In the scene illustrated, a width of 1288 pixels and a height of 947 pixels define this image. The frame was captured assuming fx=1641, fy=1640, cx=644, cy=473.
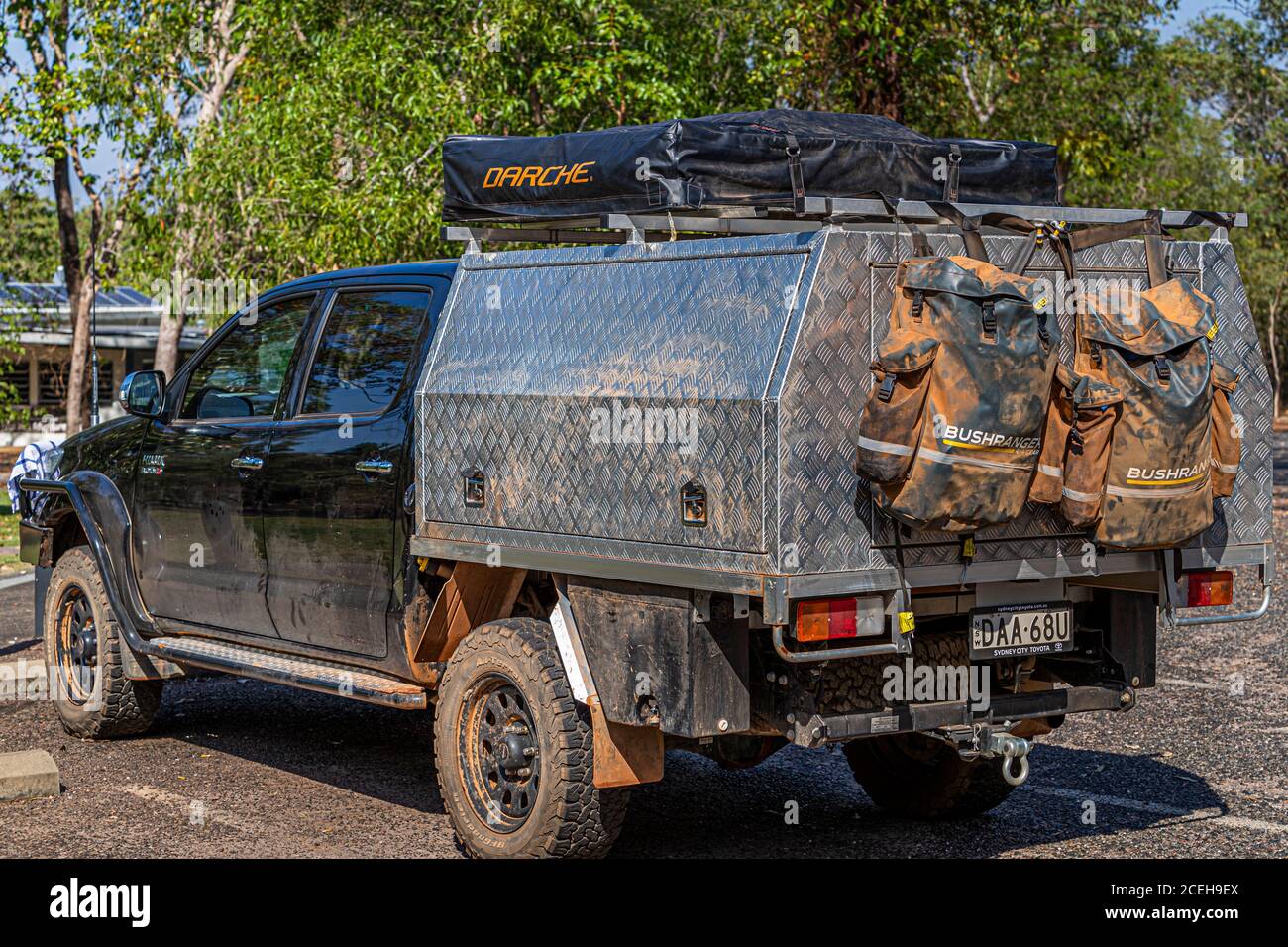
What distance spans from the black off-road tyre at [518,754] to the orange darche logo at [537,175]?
1625 mm

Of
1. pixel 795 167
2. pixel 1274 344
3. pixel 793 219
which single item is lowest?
pixel 793 219

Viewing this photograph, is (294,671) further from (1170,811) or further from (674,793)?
(1170,811)

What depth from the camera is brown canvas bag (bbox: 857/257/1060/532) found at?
4.79 m

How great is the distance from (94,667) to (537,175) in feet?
12.4

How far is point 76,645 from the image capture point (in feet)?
27.6

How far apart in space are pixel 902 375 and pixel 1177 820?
284cm

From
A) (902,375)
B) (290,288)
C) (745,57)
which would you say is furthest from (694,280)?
(745,57)

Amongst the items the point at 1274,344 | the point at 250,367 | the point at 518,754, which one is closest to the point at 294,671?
the point at 518,754

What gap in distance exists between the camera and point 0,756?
7.19m

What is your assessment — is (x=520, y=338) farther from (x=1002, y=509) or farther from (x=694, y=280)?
(x=1002, y=509)

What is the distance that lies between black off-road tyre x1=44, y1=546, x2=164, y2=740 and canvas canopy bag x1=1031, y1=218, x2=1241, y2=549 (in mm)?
4919

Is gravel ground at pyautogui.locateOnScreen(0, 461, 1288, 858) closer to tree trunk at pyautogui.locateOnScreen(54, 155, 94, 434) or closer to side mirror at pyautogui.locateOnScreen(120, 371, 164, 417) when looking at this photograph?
side mirror at pyautogui.locateOnScreen(120, 371, 164, 417)

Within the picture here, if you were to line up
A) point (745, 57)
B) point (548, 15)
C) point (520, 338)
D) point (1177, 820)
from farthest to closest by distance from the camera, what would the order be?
point (745, 57) → point (548, 15) → point (1177, 820) → point (520, 338)

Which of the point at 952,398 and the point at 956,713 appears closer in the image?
the point at 952,398
